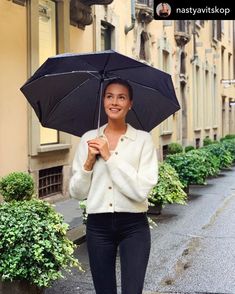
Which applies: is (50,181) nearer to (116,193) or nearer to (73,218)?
(73,218)

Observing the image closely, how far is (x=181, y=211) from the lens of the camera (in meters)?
11.4

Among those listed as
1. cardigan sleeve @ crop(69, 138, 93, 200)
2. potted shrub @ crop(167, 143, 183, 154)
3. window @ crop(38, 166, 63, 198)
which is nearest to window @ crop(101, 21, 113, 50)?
window @ crop(38, 166, 63, 198)

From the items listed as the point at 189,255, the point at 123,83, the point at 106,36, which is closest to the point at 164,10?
the point at 189,255

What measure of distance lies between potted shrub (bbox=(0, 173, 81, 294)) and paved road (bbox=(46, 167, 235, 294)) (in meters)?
0.82

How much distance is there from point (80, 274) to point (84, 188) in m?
3.13

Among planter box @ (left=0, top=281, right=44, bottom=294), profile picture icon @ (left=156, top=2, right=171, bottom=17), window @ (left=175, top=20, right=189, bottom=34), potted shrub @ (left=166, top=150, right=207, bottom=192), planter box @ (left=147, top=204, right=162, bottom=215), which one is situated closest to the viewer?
planter box @ (left=0, top=281, right=44, bottom=294)

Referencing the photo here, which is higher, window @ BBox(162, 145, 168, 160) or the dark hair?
the dark hair

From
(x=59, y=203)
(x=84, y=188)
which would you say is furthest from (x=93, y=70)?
(x=59, y=203)

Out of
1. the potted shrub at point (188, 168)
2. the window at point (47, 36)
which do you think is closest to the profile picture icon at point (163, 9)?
the window at point (47, 36)

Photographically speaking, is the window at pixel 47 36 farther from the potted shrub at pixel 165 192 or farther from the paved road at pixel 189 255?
the paved road at pixel 189 255

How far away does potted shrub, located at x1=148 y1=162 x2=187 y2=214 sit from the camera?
9914 mm

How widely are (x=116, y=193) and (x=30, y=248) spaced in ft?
5.51

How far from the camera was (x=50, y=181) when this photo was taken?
12.0m

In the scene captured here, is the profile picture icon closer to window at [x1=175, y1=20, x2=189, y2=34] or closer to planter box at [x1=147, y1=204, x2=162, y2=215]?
planter box at [x1=147, y1=204, x2=162, y2=215]
